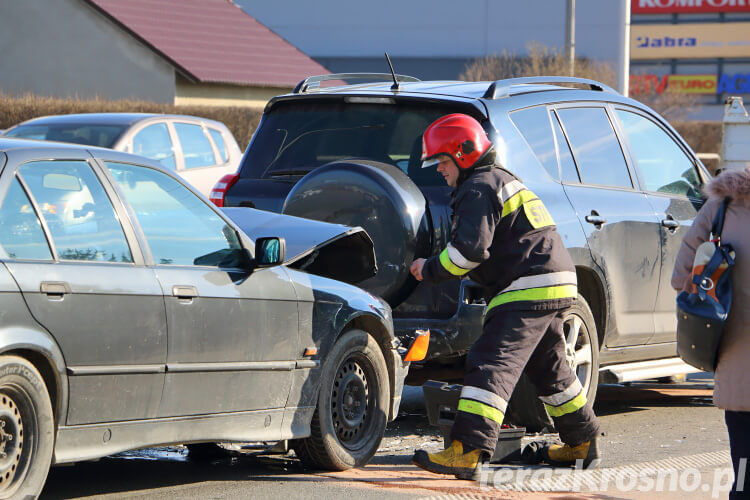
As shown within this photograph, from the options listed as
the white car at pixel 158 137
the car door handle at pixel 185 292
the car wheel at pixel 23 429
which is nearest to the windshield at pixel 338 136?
the car door handle at pixel 185 292

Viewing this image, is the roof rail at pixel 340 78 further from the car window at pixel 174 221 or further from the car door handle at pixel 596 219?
the car window at pixel 174 221

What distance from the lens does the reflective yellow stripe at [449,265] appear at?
6031 mm

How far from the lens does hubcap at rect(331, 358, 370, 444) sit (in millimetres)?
6344

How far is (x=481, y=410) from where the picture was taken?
231 inches

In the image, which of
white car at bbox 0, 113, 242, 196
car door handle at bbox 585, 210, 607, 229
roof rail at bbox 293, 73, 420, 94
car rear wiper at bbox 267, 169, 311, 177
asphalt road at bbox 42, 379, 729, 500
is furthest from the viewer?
white car at bbox 0, 113, 242, 196

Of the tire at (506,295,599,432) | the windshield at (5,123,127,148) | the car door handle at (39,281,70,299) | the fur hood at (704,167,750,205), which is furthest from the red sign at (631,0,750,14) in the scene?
the car door handle at (39,281,70,299)

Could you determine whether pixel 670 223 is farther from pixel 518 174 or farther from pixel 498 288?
pixel 498 288

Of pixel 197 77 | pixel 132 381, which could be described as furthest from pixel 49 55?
pixel 132 381

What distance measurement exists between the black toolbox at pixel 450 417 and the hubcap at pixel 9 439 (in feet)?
7.29

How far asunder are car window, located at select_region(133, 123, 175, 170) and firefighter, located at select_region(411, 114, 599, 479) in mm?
7863

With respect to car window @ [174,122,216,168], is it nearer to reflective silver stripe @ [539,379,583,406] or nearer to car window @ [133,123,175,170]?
car window @ [133,123,175,170]

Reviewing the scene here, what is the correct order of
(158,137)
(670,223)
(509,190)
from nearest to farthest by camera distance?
1. (509,190)
2. (670,223)
3. (158,137)

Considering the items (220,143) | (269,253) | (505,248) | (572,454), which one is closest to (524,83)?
(505,248)

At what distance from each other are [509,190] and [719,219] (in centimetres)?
123
